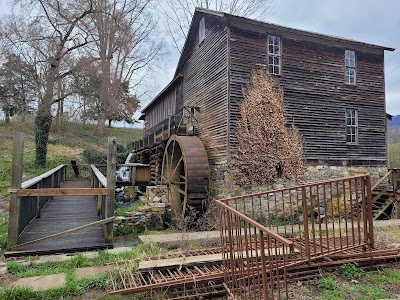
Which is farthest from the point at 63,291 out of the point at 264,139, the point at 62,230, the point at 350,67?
the point at 350,67

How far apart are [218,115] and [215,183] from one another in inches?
99.1

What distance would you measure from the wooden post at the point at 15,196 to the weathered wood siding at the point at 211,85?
20.4ft

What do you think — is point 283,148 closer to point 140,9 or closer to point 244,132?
point 244,132

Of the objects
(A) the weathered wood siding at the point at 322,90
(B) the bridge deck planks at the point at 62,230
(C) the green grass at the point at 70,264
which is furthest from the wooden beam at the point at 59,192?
(A) the weathered wood siding at the point at 322,90

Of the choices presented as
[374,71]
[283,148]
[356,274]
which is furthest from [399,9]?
[356,274]

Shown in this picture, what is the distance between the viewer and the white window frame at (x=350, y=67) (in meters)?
11.9

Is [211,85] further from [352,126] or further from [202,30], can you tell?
[352,126]

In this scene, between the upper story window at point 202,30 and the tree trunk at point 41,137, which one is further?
the tree trunk at point 41,137

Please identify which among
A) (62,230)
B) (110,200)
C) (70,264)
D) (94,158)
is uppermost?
(94,158)

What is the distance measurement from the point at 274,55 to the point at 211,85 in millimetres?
2596

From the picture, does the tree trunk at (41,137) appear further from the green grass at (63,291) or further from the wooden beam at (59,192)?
the green grass at (63,291)

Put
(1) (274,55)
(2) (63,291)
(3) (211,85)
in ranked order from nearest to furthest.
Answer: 1. (2) (63,291)
2. (1) (274,55)
3. (3) (211,85)

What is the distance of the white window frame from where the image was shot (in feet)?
39.0

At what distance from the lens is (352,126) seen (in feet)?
38.9
